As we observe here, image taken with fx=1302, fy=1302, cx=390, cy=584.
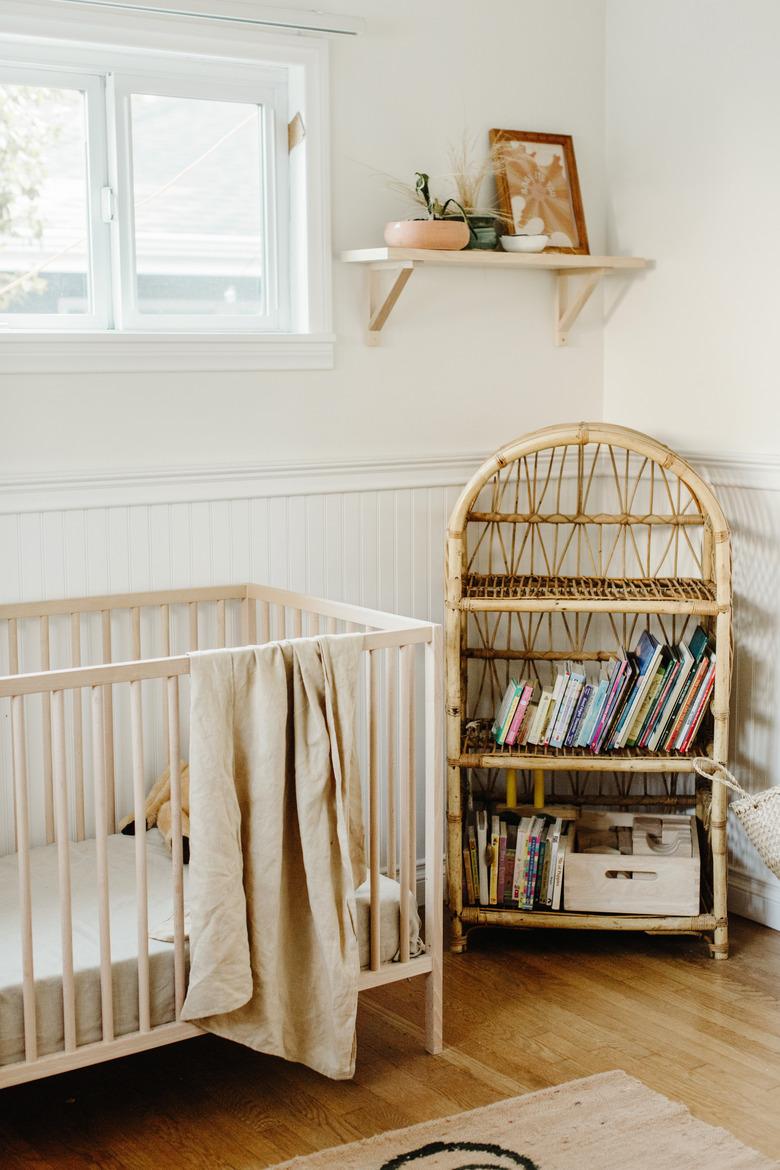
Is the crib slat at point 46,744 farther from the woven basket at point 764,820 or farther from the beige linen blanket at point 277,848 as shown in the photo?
the woven basket at point 764,820

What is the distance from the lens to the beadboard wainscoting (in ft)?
8.65

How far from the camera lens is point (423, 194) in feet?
9.61

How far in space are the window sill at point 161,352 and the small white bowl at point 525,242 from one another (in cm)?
50

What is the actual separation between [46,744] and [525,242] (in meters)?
1.57

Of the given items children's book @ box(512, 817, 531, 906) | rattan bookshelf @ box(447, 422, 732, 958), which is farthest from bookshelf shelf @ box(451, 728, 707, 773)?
children's book @ box(512, 817, 531, 906)

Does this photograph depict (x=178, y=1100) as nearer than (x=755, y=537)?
Yes

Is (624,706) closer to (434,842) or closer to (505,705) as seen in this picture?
(505,705)

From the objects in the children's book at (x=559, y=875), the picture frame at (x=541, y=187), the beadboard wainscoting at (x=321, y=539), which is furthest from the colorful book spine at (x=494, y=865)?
the picture frame at (x=541, y=187)

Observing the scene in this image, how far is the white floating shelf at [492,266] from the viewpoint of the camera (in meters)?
2.82

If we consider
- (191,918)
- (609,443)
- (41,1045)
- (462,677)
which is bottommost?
(41,1045)

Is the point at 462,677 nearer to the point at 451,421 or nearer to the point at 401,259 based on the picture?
the point at 451,421

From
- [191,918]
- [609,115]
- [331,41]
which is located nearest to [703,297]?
[609,115]

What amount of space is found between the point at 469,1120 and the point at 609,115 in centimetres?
240

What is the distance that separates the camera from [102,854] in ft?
6.64
